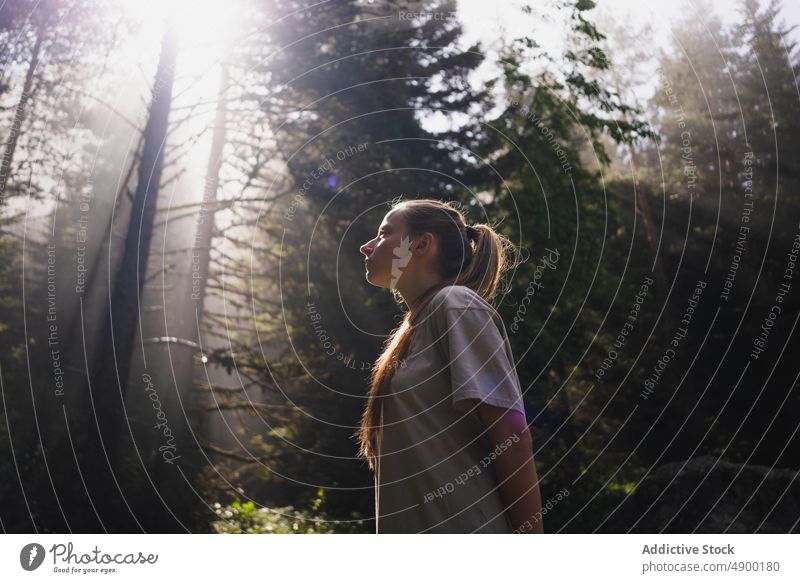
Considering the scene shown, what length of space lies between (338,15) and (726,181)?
7.52 m

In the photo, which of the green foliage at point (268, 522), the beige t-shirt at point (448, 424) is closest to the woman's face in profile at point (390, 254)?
the beige t-shirt at point (448, 424)

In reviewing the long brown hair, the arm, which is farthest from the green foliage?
the arm

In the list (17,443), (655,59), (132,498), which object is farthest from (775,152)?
(17,443)

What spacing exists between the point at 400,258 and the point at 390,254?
4 centimetres

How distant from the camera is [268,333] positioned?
34.1 ft

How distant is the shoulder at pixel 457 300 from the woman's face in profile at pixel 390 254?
1.21 feet

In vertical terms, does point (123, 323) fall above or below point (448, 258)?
above

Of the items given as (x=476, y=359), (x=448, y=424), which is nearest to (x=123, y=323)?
(x=448, y=424)

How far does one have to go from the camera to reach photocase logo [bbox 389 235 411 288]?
8.55 feet

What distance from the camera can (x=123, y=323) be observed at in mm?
8578
